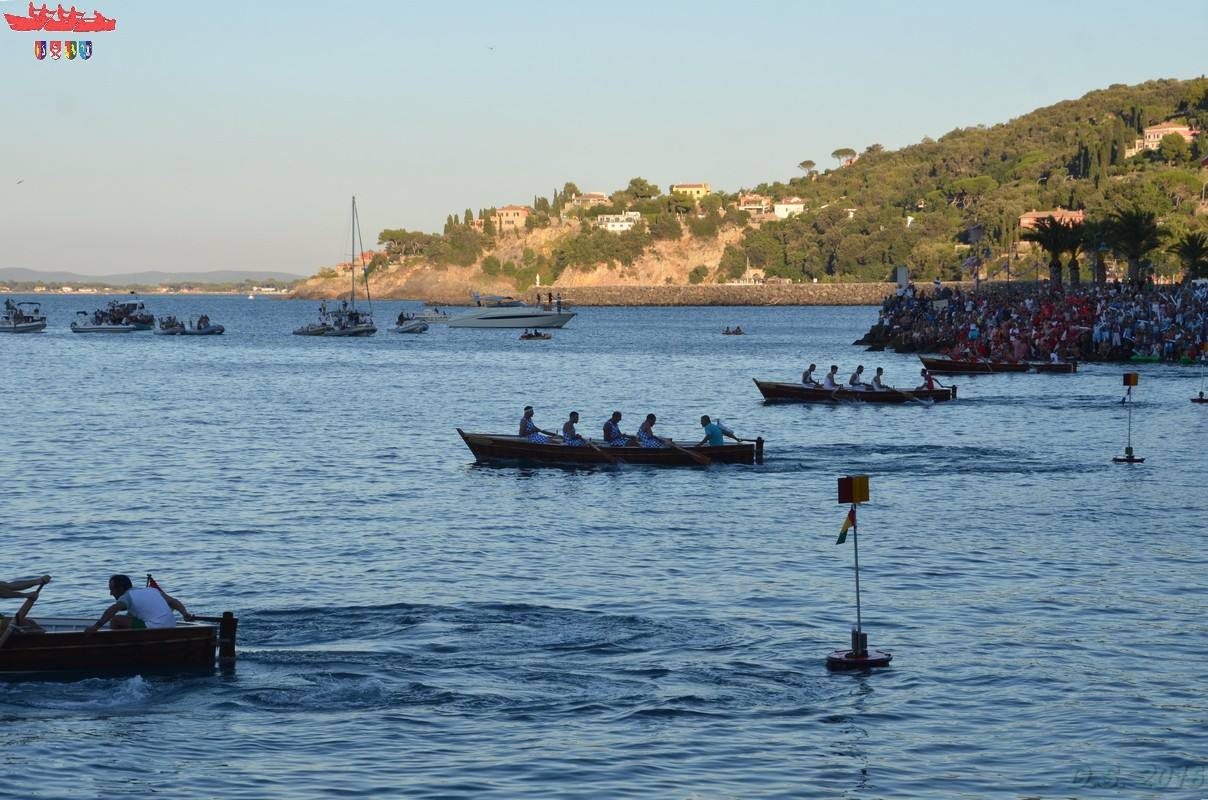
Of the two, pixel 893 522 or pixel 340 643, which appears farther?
pixel 893 522

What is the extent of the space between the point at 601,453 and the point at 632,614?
54.6 feet

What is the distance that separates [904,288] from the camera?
125438 millimetres

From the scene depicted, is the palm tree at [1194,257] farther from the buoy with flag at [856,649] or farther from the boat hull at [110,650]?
the boat hull at [110,650]

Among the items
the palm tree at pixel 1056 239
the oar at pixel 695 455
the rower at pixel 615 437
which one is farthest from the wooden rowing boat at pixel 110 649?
the palm tree at pixel 1056 239

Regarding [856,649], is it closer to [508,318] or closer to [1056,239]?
[1056,239]

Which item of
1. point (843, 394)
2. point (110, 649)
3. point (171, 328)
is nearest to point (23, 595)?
point (110, 649)

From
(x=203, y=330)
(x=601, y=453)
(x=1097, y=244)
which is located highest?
(x=1097, y=244)

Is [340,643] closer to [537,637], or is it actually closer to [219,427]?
[537,637]

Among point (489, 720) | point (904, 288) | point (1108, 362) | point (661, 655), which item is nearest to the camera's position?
point (489, 720)

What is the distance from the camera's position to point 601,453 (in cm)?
3869

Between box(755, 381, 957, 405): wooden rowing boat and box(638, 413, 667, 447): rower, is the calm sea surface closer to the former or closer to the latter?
box(638, 413, 667, 447): rower

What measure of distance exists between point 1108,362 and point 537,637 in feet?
219

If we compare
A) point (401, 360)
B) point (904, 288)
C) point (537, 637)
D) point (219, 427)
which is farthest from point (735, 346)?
point (537, 637)

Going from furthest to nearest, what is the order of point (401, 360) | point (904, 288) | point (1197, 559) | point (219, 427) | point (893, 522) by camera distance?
1. point (904, 288)
2. point (401, 360)
3. point (219, 427)
4. point (893, 522)
5. point (1197, 559)
